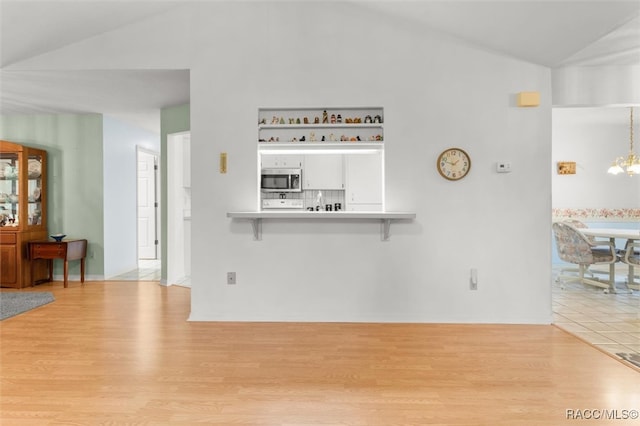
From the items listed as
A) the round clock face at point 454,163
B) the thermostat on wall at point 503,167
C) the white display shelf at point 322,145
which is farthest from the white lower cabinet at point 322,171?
the thermostat on wall at point 503,167

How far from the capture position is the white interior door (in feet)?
25.0

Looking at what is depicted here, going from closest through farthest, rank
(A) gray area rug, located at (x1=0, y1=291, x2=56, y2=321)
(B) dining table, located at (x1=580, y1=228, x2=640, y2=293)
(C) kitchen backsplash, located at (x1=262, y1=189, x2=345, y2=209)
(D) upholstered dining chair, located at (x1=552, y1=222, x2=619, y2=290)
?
(A) gray area rug, located at (x1=0, y1=291, x2=56, y2=321), (B) dining table, located at (x1=580, y1=228, x2=640, y2=293), (D) upholstered dining chair, located at (x1=552, y1=222, x2=619, y2=290), (C) kitchen backsplash, located at (x1=262, y1=189, x2=345, y2=209)

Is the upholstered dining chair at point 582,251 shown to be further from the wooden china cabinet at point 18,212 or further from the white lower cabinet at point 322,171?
the wooden china cabinet at point 18,212

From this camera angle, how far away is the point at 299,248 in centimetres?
381

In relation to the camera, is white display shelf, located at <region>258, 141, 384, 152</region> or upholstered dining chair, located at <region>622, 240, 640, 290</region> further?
upholstered dining chair, located at <region>622, 240, 640, 290</region>

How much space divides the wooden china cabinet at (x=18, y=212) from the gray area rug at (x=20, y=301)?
465mm

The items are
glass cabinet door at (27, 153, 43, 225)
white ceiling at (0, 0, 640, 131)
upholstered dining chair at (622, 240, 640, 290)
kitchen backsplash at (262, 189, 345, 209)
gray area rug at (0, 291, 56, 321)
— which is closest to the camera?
white ceiling at (0, 0, 640, 131)

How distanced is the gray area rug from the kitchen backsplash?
2955 mm

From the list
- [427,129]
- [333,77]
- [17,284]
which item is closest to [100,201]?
[17,284]

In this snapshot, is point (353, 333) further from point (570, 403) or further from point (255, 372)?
point (570, 403)

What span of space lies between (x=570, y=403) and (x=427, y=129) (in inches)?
97.9

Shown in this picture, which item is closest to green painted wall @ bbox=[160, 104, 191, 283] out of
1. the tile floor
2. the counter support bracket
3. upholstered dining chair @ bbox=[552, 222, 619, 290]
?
the counter support bracket

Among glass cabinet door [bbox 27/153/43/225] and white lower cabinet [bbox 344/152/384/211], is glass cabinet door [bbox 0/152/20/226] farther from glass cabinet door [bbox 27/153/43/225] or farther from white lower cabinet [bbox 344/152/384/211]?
white lower cabinet [bbox 344/152/384/211]

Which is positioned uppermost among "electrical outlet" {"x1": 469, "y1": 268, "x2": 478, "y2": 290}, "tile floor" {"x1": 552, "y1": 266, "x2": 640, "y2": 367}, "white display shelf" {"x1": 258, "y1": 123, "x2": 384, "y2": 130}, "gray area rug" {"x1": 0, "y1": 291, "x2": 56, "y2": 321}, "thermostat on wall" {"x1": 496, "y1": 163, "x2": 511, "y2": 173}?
"white display shelf" {"x1": 258, "y1": 123, "x2": 384, "y2": 130}
